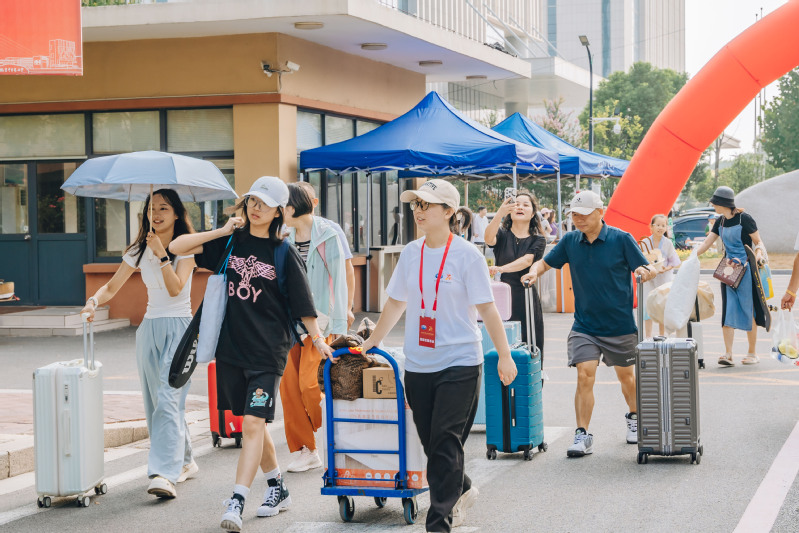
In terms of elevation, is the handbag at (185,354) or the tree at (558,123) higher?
the tree at (558,123)

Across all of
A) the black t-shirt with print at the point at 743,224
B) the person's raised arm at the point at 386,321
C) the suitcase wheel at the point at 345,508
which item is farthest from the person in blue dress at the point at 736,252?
the suitcase wheel at the point at 345,508

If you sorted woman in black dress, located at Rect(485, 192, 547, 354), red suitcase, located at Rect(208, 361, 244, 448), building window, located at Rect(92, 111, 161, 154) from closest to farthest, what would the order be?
red suitcase, located at Rect(208, 361, 244, 448) < woman in black dress, located at Rect(485, 192, 547, 354) < building window, located at Rect(92, 111, 161, 154)

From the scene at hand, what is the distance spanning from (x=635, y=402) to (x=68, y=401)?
3982 millimetres

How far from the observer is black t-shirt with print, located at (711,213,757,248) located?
1162 cm

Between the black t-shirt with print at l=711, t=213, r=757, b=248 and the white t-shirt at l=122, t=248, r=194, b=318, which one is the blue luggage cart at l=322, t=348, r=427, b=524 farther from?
the black t-shirt with print at l=711, t=213, r=757, b=248

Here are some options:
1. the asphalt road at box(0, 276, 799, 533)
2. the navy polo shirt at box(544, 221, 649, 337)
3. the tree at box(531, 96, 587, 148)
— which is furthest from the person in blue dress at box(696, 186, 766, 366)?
the tree at box(531, 96, 587, 148)

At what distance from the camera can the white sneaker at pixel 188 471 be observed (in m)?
7.02

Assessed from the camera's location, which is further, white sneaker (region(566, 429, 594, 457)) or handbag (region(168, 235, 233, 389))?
white sneaker (region(566, 429, 594, 457))

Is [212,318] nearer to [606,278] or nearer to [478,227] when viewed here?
[606,278]

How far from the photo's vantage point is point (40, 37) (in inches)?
388

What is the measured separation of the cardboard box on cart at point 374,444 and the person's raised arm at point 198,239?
110cm

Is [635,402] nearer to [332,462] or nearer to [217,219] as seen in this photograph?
[332,462]

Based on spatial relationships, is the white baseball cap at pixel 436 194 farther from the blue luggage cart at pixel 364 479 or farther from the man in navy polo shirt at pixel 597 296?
the man in navy polo shirt at pixel 597 296

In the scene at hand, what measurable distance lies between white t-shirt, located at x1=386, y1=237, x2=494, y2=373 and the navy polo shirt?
2.34 meters
